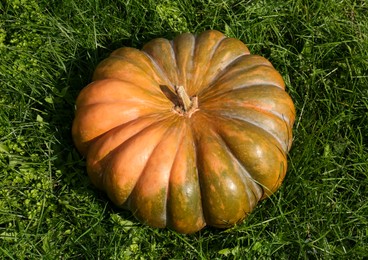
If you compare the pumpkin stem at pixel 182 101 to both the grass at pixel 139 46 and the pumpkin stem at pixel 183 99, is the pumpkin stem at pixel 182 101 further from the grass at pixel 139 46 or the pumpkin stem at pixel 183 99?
the grass at pixel 139 46

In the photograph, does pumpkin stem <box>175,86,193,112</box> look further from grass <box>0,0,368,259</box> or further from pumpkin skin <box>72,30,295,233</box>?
grass <box>0,0,368,259</box>

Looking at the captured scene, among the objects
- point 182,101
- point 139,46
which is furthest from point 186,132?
point 139,46

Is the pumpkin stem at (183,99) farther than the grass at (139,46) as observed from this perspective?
No

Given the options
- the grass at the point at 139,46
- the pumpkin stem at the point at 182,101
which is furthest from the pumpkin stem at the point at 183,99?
the grass at the point at 139,46

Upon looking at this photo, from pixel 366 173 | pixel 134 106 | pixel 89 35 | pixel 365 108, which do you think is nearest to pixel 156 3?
pixel 89 35

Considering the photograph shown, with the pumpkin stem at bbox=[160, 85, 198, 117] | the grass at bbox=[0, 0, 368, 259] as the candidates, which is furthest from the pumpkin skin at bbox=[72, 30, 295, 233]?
the grass at bbox=[0, 0, 368, 259]

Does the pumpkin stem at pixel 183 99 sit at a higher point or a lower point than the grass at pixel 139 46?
higher

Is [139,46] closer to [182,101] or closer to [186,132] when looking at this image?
[182,101]
